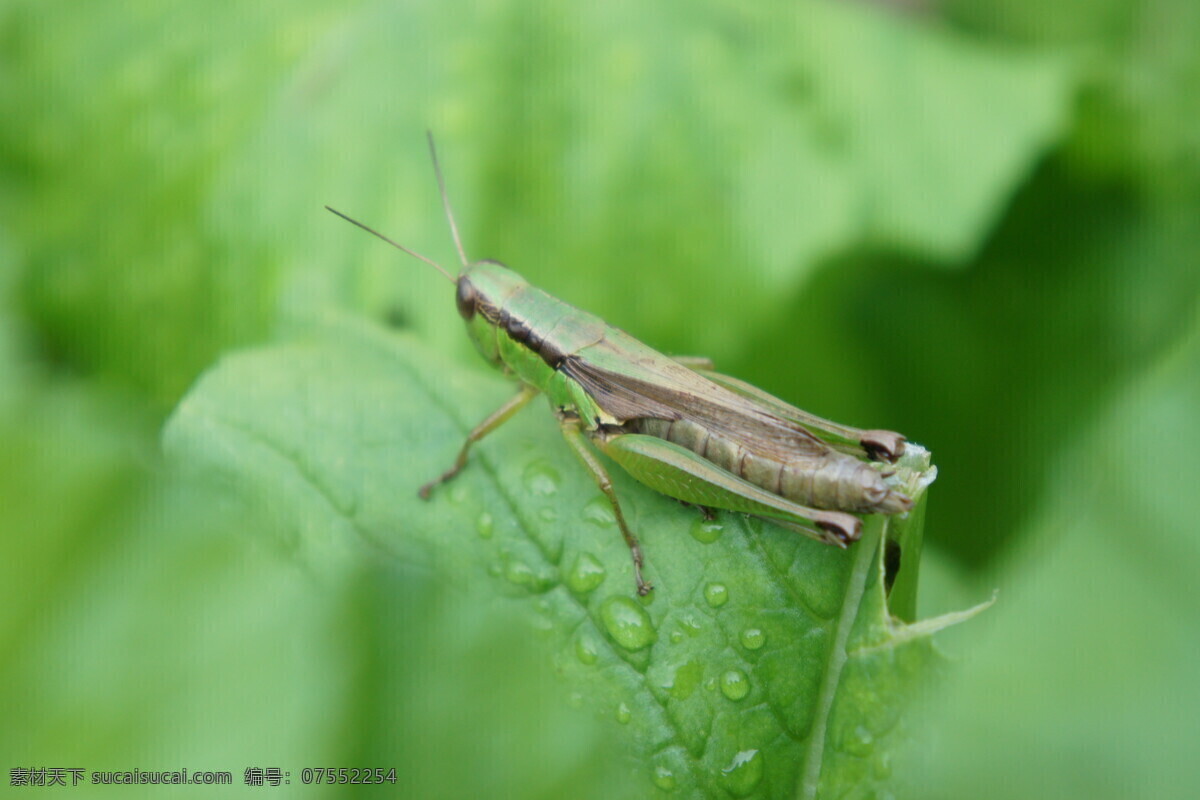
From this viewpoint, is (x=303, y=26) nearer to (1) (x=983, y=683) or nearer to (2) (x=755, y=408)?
(2) (x=755, y=408)

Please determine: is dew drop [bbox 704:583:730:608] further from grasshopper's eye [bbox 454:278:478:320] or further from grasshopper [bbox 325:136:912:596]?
grasshopper's eye [bbox 454:278:478:320]

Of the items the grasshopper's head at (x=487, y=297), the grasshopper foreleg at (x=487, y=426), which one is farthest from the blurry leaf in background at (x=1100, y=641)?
the grasshopper's head at (x=487, y=297)

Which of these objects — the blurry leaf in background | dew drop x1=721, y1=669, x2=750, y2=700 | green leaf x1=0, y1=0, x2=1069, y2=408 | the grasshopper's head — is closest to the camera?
the blurry leaf in background

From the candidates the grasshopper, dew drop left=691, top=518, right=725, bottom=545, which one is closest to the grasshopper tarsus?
the grasshopper

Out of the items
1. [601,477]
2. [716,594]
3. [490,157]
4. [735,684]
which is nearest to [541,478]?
[601,477]

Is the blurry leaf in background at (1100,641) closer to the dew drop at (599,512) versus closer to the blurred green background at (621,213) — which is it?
the blurred green background at (621,213)

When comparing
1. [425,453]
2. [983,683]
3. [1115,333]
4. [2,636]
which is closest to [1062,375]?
[1115,333]
